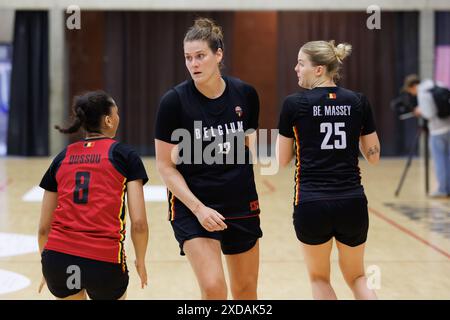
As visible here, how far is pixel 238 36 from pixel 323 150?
15513 mm

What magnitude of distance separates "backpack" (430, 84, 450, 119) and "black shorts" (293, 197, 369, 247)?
21.1ft

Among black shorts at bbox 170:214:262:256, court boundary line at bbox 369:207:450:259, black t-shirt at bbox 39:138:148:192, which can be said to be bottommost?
court boundary line at bbox 369:207:450:259

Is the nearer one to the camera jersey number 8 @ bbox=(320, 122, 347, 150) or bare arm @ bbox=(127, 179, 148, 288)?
bare arm @ bbox=(127, 179, 148, 288)

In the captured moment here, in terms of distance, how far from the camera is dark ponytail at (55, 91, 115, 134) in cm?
304

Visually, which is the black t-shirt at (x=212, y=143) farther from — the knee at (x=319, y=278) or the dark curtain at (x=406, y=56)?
the dark curtain at (x=406, y=56)

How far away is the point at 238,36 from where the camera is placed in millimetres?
18438

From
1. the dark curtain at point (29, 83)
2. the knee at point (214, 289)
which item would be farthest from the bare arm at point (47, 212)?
the dark curtain at point (29, 83)

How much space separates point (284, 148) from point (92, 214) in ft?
2.95

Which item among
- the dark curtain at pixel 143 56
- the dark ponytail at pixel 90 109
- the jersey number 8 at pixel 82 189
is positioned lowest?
the jersey number 8 at pixel 82 189

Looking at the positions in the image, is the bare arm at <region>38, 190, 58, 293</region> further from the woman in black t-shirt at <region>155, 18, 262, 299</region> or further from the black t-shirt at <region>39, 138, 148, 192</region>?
the woman in black t-shirt at <region>155, 18, 262, 299</region>

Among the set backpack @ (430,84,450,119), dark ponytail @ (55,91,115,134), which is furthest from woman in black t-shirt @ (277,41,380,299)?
backpack @ (430,84,450,119)

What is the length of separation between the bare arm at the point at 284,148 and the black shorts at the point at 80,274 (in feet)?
2.85

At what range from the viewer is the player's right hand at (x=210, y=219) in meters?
3.15
